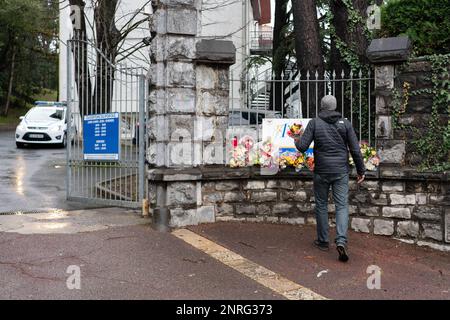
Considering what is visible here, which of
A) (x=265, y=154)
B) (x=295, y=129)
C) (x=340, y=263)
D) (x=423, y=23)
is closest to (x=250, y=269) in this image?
(x=340, y=263)

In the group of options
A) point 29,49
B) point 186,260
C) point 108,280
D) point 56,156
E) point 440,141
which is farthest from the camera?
point 29,49

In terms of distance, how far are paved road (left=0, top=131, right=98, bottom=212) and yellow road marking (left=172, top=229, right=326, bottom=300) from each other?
9.55 feet

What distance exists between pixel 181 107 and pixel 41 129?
47.5 feet

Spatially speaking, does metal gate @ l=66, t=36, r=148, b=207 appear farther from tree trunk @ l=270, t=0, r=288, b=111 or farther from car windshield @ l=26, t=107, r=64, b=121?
car windshield @ l=26, t=107, r=64, b=121

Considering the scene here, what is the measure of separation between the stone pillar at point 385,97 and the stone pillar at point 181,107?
202 cm

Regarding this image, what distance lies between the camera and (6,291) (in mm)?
4895

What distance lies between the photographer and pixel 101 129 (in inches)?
349

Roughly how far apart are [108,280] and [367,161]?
3.98m

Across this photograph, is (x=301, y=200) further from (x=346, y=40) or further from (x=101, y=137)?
(x=101, y=137)

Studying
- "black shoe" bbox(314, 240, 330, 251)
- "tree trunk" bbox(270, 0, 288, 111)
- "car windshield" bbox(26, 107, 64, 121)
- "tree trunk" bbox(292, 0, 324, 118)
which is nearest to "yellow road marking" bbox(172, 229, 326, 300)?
"black shoe" bbox(314, 240, 330, 251)

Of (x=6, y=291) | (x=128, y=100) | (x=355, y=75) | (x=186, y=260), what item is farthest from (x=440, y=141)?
(x=6, y=291)

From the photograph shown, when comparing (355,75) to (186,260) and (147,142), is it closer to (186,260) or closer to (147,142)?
(147,142)

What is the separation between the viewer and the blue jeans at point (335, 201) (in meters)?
6.32
